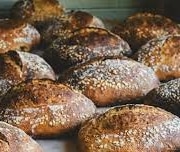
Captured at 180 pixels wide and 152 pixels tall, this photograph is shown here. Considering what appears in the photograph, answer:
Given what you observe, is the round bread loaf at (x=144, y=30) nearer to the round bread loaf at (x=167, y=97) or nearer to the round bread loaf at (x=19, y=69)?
the round bread loaf at (x=19, y=69)

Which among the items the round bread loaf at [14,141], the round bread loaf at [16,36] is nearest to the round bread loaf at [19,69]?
the round bread loaf at [16,36]

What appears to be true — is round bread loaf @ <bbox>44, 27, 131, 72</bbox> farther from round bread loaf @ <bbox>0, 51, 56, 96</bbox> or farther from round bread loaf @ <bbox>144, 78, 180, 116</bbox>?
round bread loaf @ <bbox>144, 78, 180, 116</bbox>

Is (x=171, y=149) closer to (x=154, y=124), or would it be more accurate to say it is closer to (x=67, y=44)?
(x=154, y=124)

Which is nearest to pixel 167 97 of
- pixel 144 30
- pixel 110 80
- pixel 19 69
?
pixel 110 80

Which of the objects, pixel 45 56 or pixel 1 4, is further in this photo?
pixel 1 4

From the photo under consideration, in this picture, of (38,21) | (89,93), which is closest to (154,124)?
(89,93)
